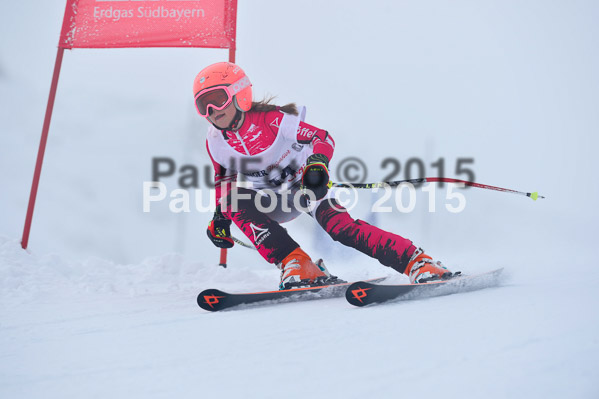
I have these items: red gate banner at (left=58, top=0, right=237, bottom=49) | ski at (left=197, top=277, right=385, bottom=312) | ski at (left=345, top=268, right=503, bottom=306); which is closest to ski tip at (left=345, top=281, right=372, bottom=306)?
ski at (left=345, top=268, right=503, bottom=306)

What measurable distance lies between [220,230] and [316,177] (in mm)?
873

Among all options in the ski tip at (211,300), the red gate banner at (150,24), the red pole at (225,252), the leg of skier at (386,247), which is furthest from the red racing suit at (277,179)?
the red gate banner at (150,24)

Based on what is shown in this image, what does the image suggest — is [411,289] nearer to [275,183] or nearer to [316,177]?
[316,177]

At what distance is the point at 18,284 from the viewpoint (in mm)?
3178

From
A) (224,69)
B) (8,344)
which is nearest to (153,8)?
(224,69)

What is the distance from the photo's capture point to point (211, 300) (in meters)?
2.37

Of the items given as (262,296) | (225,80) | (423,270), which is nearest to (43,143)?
(225,80)

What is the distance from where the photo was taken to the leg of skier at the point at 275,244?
8.83 ft

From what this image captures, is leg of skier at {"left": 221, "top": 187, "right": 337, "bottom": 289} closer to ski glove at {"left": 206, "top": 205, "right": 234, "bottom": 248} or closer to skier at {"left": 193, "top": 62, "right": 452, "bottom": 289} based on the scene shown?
skier at {"left": 193, "top": 62, "right": 452, "bottom": 289}

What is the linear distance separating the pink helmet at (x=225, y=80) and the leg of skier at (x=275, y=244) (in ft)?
1.87

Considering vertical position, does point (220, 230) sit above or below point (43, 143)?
below

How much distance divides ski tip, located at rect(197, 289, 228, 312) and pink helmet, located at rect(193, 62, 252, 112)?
45.4 inches

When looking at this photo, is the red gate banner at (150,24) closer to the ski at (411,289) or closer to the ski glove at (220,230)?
the ski glove at (220,230)

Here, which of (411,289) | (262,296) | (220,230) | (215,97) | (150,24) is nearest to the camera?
(411,289)
